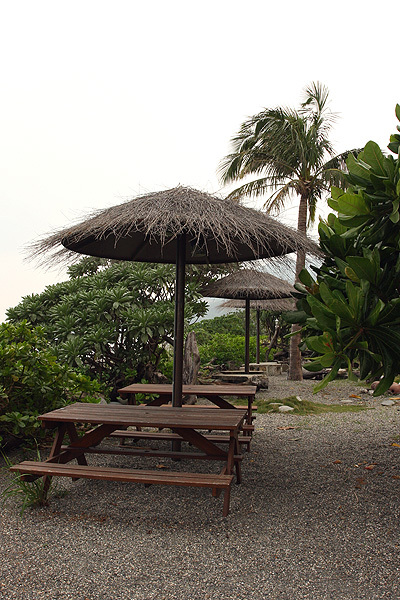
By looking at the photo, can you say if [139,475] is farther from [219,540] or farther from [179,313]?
[179,313]

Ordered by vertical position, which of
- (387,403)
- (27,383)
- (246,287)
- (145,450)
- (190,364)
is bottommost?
(387,403)

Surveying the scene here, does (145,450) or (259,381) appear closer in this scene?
(145,450)

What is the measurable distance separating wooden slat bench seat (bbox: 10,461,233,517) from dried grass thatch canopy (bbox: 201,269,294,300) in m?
7.04

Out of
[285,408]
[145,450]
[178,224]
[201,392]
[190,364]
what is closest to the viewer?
[178,224]

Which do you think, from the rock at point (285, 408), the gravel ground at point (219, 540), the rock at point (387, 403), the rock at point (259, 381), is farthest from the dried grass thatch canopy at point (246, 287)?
the gravel ground at point (219, 540)

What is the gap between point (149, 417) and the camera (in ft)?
14.7

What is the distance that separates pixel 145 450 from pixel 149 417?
68 cm

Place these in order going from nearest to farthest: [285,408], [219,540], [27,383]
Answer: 1. [219,540]
2. [27,383]
3. [285,408]

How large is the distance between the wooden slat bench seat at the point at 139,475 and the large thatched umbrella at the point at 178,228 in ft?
4.77

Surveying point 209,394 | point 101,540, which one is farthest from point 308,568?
point 209,394

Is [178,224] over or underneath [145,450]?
over

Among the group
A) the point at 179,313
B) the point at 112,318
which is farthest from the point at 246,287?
the point at 179,313

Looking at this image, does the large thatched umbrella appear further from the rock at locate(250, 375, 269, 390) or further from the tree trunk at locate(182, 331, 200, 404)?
the rock at locate(250, 375, 269, 390)

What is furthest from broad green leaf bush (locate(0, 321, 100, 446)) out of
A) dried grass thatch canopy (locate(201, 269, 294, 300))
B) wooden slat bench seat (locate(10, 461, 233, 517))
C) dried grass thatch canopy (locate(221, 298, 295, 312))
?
dried grass thatch canopy (locate(221, 298, 295, 312))
